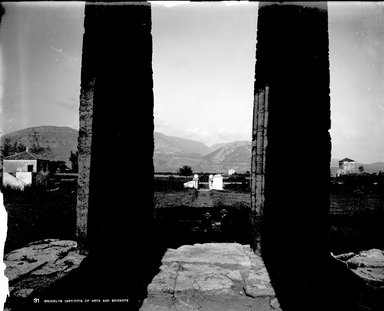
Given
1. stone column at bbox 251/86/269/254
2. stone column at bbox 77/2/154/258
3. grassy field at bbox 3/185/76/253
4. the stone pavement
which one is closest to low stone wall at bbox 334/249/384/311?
the stone pavement

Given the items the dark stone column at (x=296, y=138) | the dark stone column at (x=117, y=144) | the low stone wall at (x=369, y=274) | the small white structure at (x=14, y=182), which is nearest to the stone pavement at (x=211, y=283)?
the dark stone column at (x=117, y=144)

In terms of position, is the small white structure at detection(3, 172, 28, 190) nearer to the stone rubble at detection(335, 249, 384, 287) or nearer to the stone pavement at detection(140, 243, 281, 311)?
the stone pavement at detection(140, 243, 281, 311)

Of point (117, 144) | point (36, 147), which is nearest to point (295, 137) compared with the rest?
point (117, 144)

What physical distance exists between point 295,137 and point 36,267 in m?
4.21

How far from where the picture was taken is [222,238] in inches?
239

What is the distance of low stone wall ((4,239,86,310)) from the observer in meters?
2.85

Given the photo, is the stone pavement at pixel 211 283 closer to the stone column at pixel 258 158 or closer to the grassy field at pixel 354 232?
the stone column at pixel 258 158

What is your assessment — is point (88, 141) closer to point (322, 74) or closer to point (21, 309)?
point (21, 309)

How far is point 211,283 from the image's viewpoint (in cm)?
331

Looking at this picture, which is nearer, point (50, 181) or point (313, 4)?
point (313, 4)

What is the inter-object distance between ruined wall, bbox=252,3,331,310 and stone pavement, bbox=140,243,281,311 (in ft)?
1.69

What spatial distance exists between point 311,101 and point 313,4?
4.82ft

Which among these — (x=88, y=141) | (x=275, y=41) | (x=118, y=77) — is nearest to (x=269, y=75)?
(x=275, y=41)

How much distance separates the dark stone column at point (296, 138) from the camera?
396 centimetres
